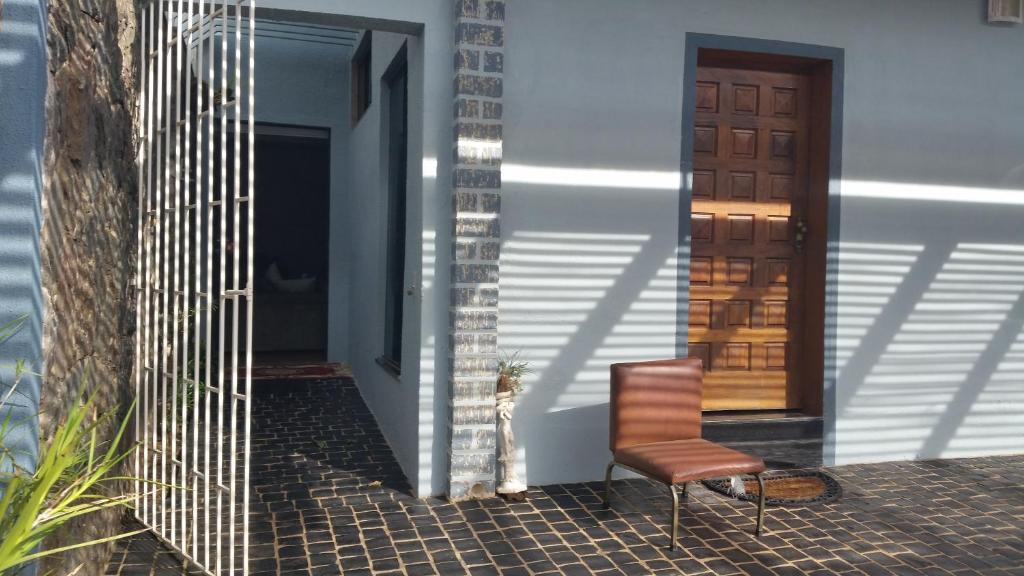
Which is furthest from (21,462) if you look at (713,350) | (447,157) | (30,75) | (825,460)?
(825,460)

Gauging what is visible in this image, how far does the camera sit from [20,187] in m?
2.48

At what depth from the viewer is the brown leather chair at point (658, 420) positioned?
3.97m

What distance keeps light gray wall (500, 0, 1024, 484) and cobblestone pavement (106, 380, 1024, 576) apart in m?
0.36

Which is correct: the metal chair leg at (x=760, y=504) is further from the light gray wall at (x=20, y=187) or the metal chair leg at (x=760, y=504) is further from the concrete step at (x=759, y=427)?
the light gray wall at (x=20, y=187)

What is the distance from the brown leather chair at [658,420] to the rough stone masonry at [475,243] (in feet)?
2.24

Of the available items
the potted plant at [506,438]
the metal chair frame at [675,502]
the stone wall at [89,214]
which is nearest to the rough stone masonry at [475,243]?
the potted plant at [506,438]

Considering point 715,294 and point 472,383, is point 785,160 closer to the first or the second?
point 715,294

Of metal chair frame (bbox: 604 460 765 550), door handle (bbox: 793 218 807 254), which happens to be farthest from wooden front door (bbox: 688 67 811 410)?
metal chair frame (bbox: 604 460 765 550)

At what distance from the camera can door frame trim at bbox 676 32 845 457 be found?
15.8 feet

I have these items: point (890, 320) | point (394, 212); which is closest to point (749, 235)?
point (890, 320)

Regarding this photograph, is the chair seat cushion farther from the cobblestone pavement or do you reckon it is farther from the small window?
the small window

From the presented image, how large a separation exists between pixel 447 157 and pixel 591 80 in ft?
3.16

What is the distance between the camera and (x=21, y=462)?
250cm

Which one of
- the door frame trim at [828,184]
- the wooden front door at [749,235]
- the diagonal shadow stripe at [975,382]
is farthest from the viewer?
the diagonal shadow stripe at [975,382]
